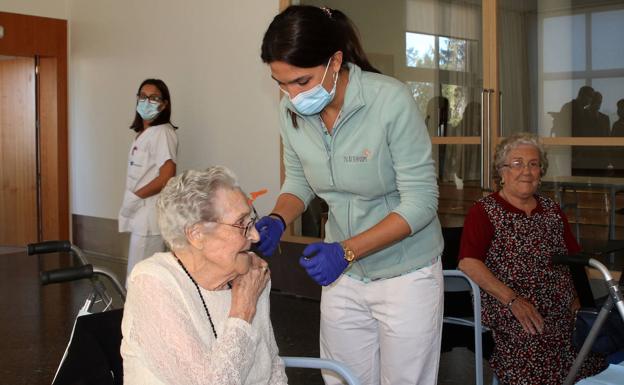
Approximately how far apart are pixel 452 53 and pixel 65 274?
10.3ft

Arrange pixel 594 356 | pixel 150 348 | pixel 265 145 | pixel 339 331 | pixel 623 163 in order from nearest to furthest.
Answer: pixel 150 348 → pixel 339 331 → pixel 594 356 → pixel 623 163 → pixel 265 145

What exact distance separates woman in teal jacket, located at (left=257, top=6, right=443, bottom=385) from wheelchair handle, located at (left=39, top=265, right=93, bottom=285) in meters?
0.67

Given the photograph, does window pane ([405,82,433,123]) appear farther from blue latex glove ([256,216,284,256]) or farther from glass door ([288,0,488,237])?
blue latex glove ([256,216,284,256])

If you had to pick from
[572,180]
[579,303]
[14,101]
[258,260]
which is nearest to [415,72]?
[572,180]

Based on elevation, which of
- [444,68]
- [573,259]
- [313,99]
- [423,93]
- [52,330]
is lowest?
[52,330]

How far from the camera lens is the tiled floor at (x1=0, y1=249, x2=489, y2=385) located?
12.9 ft

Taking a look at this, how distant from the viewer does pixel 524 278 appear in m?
2.86

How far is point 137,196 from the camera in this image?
4.79m

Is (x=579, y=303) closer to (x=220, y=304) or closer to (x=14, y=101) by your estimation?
(x=220, y=304)

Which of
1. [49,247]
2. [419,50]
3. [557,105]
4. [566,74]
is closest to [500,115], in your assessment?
[557,105]

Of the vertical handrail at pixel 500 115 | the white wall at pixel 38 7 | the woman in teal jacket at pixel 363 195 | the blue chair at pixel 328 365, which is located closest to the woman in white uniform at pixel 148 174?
the vertical handrail at pixel 500 115

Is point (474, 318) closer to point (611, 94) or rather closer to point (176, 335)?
point (176, 335)

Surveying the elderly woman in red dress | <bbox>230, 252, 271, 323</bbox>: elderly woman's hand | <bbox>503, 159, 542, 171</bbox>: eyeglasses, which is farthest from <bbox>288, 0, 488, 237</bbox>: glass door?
<bbox>230, 252, 271, 323</bbox>: elderly woman's hand

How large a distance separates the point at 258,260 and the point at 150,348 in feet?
1.16
